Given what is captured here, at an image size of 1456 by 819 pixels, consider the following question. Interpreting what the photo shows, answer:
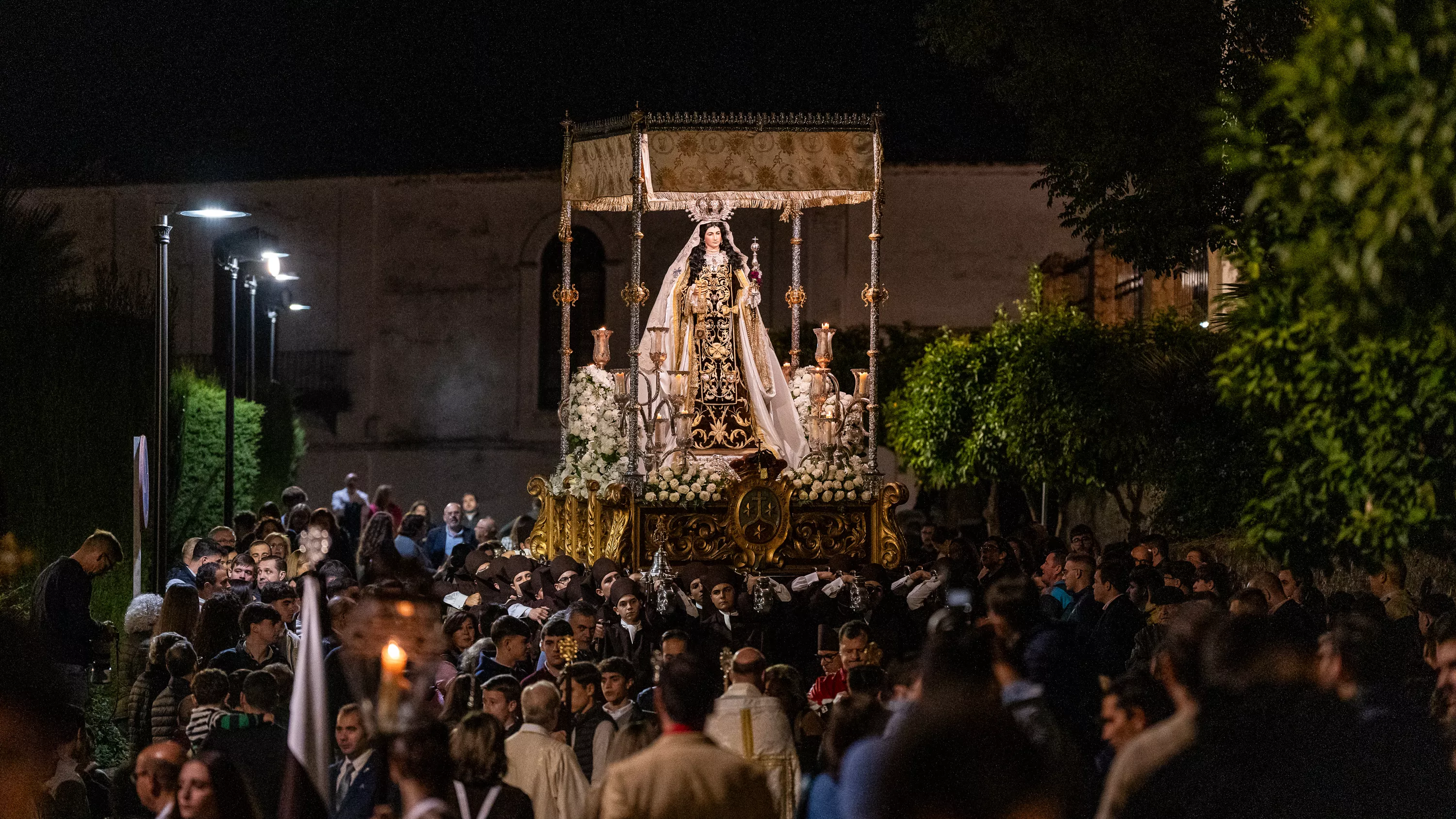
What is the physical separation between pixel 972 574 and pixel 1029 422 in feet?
19.3

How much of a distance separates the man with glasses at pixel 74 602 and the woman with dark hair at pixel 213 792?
17.8 feet

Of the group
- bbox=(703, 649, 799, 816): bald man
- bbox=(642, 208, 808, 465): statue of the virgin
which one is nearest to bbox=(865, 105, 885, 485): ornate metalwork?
bbox=(642, 208, 808, 465): statue of the virgin

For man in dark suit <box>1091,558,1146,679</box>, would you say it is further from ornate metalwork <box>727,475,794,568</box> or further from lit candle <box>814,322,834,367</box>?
lit candle <box>814,322,834,367</box>

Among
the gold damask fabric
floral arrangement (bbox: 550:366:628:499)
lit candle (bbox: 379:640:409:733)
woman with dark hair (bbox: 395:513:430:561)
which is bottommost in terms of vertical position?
woman with dark hair (bbox: 395:513:430:561)

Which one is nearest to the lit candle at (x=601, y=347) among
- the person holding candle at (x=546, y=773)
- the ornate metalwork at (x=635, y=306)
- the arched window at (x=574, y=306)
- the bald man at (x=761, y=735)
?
the ornate metalwork at (x=635, y=306)

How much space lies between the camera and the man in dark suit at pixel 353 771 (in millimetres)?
6312

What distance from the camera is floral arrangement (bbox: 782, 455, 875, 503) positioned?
16.0 metres

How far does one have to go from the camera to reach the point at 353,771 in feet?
22.7

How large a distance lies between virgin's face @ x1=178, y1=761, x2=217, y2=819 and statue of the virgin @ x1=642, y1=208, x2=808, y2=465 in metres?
11.9

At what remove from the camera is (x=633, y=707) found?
8.24 m

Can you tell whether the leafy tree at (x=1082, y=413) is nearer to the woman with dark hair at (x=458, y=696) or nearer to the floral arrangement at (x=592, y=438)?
the floral arrangement at (x=592, y=438)

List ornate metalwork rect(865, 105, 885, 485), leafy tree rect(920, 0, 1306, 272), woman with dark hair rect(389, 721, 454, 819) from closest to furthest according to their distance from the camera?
woman with dark hair rect(389, 721, 454, 819), leafy tree rect(920, 0, 1306, 272), ornate metalwork rect(865, 105, 885, 485)

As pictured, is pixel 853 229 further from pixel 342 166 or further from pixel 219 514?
pixel 219 514

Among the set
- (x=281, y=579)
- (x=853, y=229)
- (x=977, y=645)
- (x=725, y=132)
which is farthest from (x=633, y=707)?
(x=853, y=229)
